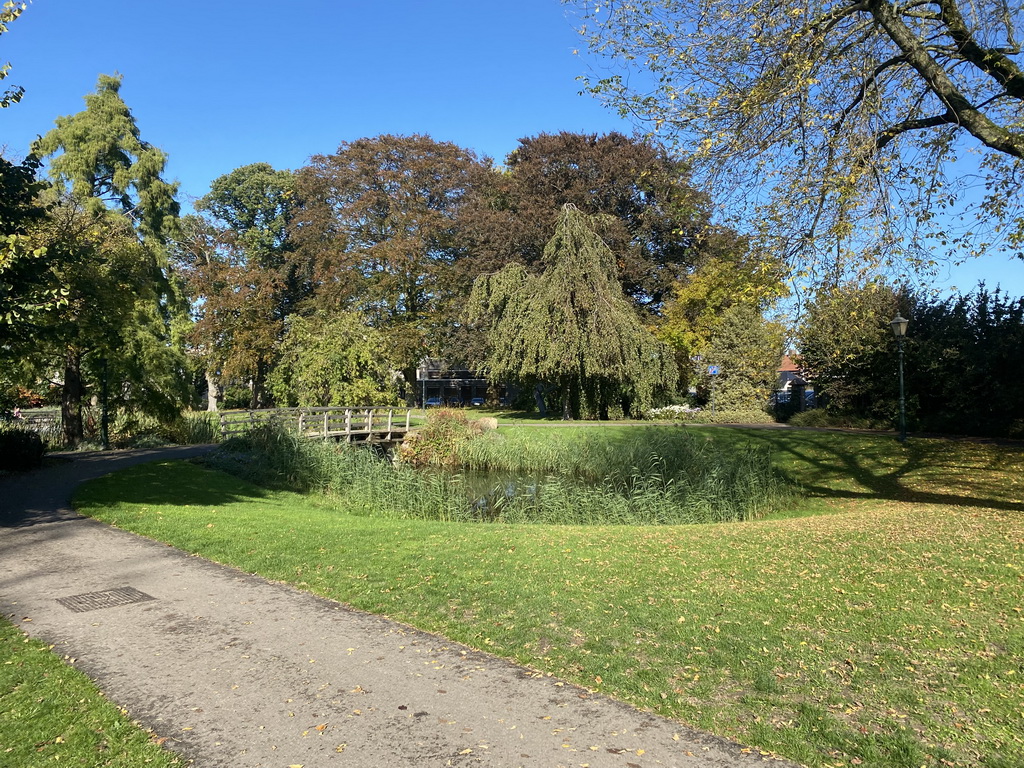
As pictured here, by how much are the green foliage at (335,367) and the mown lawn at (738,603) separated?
47.7ft

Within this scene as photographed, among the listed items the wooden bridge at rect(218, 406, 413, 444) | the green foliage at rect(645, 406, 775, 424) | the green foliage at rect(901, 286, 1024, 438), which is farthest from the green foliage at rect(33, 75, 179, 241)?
the green foliage at rect(901, 286, 1024, 438)

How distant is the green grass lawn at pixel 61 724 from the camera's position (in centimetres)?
331

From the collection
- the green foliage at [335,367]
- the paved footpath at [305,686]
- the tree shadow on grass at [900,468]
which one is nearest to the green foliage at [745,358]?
the tree shadow on grass at [900,468]

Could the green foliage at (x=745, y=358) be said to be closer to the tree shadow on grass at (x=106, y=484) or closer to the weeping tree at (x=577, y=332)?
the weeping tree at (x=577, y=332)

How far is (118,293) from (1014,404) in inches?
982

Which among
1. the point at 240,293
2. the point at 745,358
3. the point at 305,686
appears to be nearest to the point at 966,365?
the point at 745,358

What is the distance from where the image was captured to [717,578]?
255 inches

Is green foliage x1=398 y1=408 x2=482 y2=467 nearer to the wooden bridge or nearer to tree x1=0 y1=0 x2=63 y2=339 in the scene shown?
the wooden bridge

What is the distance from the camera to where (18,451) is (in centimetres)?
1470

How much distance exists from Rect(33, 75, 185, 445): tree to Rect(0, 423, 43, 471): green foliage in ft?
6.86

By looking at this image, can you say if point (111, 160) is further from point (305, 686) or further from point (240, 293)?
point (305, 686)

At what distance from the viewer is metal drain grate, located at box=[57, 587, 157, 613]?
5.74 metres

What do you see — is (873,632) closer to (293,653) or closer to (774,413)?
(293,653)

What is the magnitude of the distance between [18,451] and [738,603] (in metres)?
15.5
